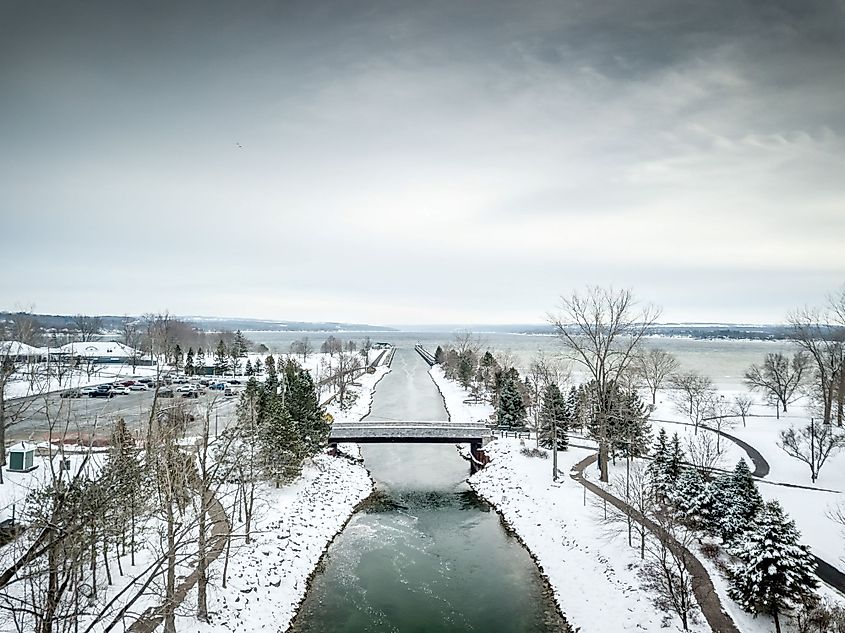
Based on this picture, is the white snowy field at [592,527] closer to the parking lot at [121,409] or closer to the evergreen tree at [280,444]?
the evergreen tree at [280,444]

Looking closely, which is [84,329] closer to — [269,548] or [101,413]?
[101,413]

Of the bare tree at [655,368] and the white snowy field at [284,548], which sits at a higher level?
the bare tree at [655,368]

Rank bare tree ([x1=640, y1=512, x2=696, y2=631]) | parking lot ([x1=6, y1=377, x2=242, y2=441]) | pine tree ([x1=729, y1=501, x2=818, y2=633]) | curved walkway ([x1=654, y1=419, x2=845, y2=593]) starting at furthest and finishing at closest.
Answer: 1. parking lot ([x1=6, y1=377, x2=242, y2=441])
2. curved walkway ([x1=654, y1=419, x2=845, y2=593])
3. bare tree ([x1=640, y1=512, x2=696, y2=631])
4. pine tree ([x1=729, y1=501, x2=818, y2=633])

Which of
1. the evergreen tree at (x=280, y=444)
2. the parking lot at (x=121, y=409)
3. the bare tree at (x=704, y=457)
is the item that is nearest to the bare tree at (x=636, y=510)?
the bare tree at (x=704, y=457)

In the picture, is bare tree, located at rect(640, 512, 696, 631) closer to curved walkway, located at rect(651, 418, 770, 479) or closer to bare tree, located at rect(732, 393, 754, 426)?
curved walkway, located at rect(651, 418, 770, 479)

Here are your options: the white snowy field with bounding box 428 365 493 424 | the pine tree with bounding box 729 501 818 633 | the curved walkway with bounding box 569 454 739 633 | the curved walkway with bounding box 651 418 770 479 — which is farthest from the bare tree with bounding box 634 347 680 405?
the pine tree with bounding box 729 501 818 633

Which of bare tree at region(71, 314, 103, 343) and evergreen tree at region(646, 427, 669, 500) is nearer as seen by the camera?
evergreen tree at region(646, 427, 669, 500)
